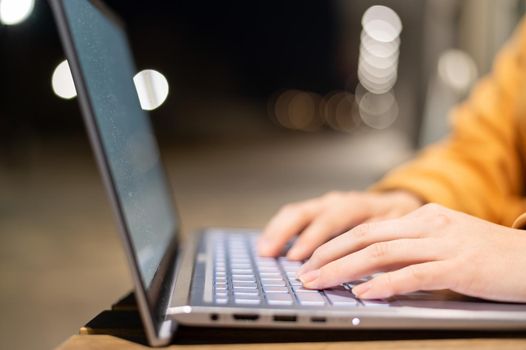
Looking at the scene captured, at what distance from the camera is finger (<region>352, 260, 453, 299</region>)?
406mm

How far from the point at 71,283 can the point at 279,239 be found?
1.14 m

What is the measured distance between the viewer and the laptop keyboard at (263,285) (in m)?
0.40

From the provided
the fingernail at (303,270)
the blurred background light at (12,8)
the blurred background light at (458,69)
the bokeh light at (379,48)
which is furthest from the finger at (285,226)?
→ the bokeh light at (379,48)

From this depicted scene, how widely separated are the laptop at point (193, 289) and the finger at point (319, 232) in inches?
1.8

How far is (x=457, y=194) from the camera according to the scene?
0.76m

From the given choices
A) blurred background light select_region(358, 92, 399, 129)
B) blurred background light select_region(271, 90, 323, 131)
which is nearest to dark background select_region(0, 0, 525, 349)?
blurred background light select_region(358, 92, 399, 129)

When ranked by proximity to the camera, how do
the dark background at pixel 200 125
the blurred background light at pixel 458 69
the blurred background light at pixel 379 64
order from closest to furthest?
the dark background at pixel 200 125, the blurred background light at pixel 458 69, the blurred background light at pixel 379 64

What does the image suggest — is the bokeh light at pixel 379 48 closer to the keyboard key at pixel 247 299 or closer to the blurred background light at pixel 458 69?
the blurred background light at pixel 458 69

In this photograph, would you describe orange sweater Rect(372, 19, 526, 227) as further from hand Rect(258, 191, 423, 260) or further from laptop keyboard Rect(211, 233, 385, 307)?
laptop keyboard Rect(211, 233, 385, 307)

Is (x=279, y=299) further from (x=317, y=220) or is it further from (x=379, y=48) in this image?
(x=379, y=48)

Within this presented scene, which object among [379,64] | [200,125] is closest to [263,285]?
[379,64]

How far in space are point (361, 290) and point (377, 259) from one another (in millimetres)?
25

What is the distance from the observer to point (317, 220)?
2.00 ft

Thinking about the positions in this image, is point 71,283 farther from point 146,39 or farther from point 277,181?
point 146,39
